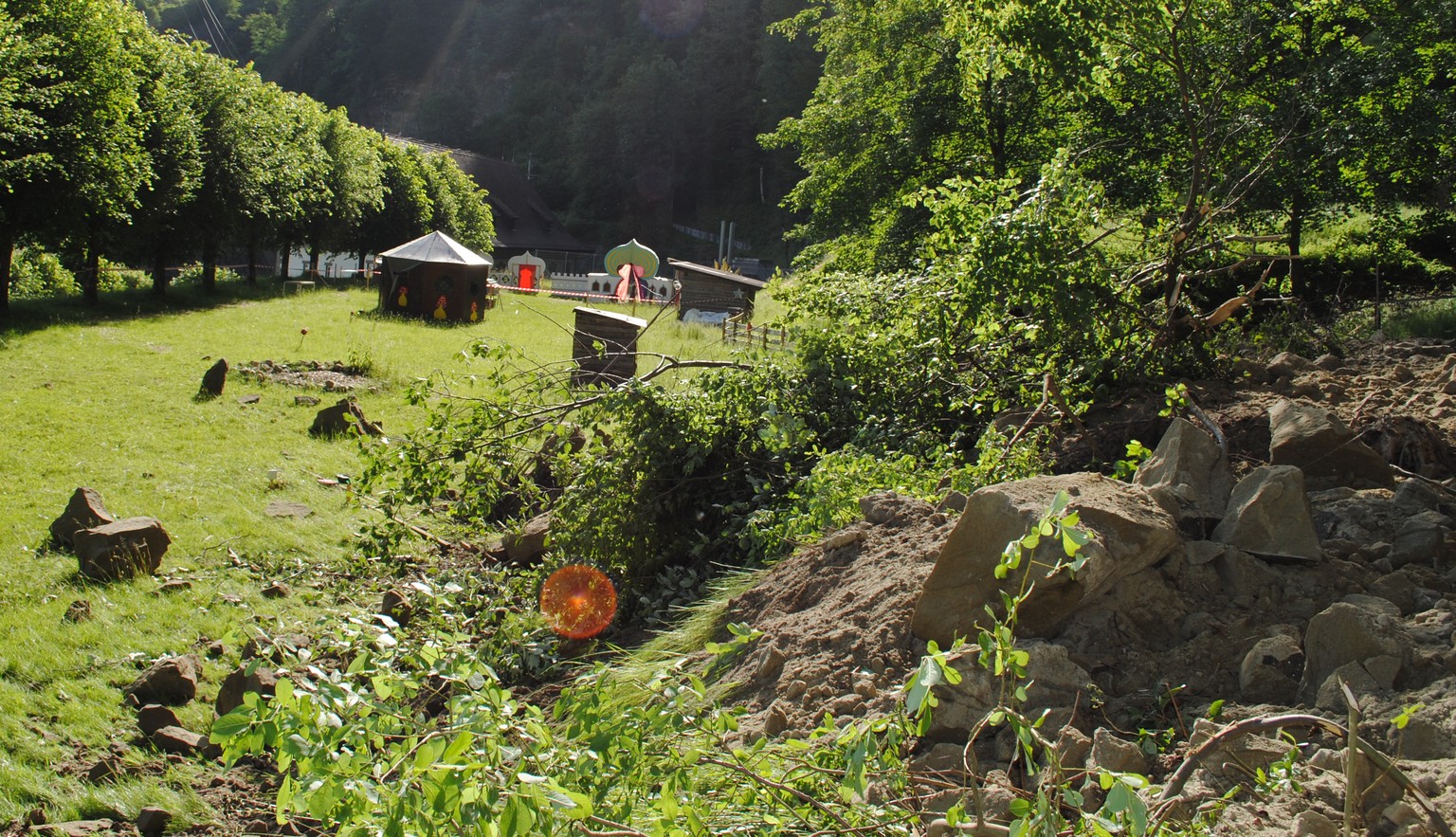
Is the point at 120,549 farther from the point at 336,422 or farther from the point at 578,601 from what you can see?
the point at 336,422

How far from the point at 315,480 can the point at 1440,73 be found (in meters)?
14.7

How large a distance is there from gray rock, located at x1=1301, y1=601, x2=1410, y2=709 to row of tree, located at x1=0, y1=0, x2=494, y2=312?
18747 mm

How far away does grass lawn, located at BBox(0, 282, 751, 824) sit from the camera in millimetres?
4871

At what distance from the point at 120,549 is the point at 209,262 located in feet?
73.5

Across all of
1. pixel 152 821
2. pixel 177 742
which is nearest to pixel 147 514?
pixel 177 742

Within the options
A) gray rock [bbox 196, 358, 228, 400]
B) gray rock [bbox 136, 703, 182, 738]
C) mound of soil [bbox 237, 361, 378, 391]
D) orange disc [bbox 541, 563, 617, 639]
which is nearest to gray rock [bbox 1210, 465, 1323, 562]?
orange disc [bbox 541, 563, 617, 639]

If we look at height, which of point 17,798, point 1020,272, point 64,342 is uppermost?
point 1020,272

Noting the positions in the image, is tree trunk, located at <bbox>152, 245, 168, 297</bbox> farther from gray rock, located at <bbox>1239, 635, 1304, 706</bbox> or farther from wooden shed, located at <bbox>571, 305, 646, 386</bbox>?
gray rock, located at <bbox>1239, 635, 1304, 706</bbox>

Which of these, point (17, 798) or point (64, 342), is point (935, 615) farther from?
point (64, 342)

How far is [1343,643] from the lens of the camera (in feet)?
9.33

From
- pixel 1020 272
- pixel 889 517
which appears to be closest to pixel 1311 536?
pixel 889 517

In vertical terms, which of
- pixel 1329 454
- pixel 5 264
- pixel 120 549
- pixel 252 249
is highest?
pixel 252 249

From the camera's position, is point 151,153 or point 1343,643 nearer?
point 1343,643

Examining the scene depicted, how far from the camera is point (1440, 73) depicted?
13.3 m
